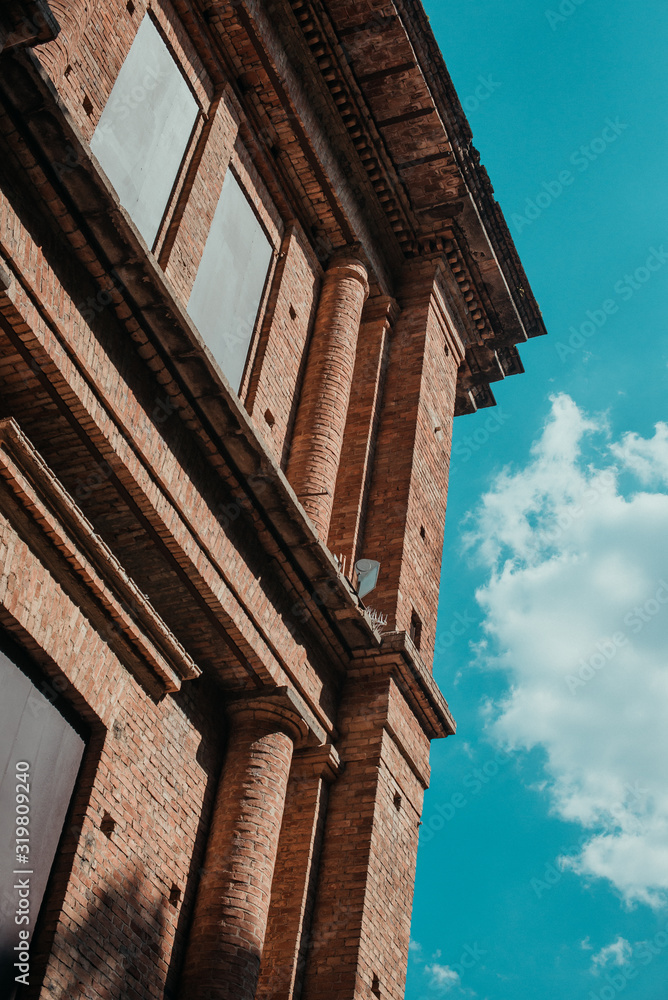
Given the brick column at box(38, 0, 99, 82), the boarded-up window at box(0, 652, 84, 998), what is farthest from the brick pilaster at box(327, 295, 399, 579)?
the brick column at box(38, 0, 99, 82)

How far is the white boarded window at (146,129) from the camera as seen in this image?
10961mm

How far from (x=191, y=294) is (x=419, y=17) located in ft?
20.5

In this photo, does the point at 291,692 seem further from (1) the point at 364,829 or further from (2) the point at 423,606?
(2) the point at 423,606

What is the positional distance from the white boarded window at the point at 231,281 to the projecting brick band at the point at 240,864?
146 inches

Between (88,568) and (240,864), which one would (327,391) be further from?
(240,864)

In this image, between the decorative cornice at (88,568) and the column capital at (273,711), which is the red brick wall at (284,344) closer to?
the column capital at (273,711)

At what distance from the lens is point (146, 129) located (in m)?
11.6

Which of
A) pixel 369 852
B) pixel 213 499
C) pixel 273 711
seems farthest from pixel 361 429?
pixel 369 852

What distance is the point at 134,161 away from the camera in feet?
36.9

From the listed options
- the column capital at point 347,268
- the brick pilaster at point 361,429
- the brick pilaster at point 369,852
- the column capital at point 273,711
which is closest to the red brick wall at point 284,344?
the column capital at point 347,268

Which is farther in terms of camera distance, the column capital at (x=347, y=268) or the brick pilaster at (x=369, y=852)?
the column capital at (x=347, y=268)

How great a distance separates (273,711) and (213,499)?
6.45 ft

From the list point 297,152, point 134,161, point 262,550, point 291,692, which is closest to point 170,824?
point 291,692

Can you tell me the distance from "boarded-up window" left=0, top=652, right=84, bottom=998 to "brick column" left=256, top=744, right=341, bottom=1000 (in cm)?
267
